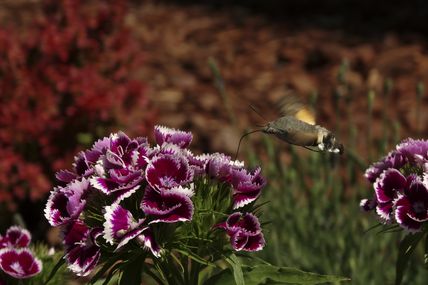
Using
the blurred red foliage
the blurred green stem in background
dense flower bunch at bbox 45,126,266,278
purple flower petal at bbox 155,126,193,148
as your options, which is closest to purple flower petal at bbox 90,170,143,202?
dense flower bunch at bbox 45,126,266,278

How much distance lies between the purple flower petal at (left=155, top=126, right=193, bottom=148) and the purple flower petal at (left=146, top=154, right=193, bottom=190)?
17 centimetres

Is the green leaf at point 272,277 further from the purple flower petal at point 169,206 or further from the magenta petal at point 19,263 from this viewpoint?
the magenta petal at point 19,263

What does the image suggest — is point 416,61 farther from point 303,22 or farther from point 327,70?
point 303,22

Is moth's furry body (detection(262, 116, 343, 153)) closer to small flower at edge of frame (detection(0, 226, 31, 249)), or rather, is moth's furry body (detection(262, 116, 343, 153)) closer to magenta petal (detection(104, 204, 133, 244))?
magenta petal (detection(104, 204, 133, 244))

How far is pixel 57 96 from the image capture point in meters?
5.61

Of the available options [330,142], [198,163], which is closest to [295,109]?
[330,142]

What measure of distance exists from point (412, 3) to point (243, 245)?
710cm

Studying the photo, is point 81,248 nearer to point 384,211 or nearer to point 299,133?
point 299,133

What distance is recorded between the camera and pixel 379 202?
245 centimetres

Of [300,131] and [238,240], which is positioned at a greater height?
[300,131]

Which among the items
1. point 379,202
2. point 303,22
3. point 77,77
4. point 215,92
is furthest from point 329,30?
point 379,202

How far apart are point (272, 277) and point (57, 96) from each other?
11.4 ft

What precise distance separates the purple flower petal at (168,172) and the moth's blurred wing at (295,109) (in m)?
0.51

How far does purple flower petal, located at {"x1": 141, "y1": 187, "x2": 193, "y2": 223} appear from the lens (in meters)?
2.15
